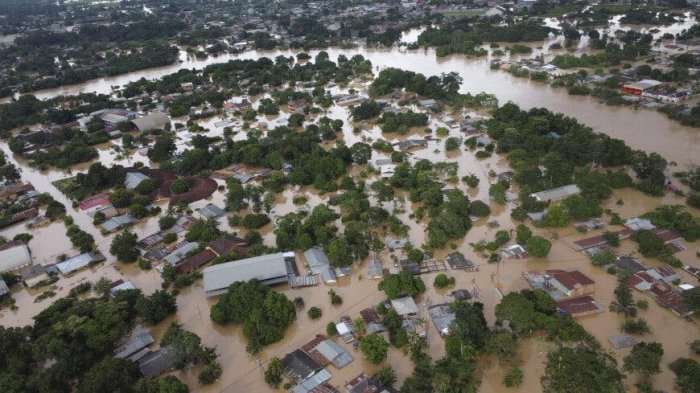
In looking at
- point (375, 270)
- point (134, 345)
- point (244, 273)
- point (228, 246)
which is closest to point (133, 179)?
point (228, 246)

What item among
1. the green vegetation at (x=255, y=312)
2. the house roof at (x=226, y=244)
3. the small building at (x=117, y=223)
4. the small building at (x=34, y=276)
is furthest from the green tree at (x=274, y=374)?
the small building at (x=117, y=223)

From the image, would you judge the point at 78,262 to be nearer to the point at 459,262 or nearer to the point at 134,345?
the point at 134,345

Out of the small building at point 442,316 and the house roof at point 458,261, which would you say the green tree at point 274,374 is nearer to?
the small building at point 442,316

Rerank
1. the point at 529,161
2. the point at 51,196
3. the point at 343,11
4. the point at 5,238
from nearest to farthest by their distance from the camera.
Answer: the point at 5,238, the point at 529,161, the point at 51,196, the point at 343,11

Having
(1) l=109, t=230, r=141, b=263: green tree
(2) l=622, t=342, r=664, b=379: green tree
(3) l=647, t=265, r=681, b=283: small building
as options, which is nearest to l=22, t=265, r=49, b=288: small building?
(1) l=109, t=230, r=141, b=263: green tree

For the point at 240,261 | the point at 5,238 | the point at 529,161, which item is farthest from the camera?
the point at 529,161

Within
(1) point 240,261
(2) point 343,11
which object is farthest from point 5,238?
(2) point 343,11

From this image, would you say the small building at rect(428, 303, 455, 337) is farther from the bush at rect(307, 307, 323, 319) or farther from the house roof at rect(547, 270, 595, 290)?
the house roof at rect(547, 270, 595, 290)

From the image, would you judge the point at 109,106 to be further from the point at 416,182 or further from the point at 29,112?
the point at 416,182
